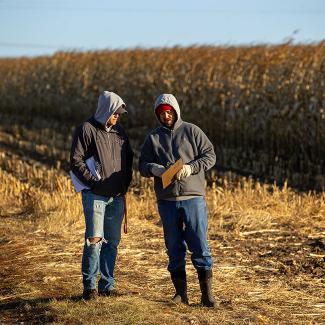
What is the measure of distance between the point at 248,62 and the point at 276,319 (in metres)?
14.5

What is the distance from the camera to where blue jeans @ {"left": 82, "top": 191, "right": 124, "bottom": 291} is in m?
6.80

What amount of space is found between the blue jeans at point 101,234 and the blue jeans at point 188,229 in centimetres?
46

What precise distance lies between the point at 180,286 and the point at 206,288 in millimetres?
271

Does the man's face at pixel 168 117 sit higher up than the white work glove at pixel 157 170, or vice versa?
the man's face at pixel 168 117

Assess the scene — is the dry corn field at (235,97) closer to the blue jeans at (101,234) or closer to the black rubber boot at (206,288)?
the black rubber boot at (206,288)

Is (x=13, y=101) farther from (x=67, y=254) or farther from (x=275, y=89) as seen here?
(x=67, y=254)

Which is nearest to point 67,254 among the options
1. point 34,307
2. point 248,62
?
point 34,307

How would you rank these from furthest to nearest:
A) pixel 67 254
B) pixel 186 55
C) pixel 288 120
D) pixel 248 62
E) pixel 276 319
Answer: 1. pixel 186 55
2. pixel 248 62
3. pixel 288 120
4. pixel 67 254
5. pixel 276 319

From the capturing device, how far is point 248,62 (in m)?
20.5

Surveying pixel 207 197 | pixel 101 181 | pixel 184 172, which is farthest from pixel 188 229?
pixel 207 197

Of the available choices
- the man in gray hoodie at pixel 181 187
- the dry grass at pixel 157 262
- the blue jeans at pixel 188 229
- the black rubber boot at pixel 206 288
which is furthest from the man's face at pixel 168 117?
the dry grass at pixel 157 262

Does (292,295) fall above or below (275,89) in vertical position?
Answer: below

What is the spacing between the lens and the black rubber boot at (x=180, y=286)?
6898mm

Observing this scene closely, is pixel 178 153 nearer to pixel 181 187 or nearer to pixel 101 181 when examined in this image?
pixel 181 187
